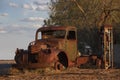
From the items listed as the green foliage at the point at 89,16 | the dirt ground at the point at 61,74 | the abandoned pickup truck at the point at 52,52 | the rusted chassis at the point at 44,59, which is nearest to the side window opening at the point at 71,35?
the abandoned pickup truck at the point at 52,52

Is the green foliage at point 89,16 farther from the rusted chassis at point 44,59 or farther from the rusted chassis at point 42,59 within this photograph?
the rusted chassis at point 42,59

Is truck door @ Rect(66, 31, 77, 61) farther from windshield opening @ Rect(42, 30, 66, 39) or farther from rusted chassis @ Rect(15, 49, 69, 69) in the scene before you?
rusted chassis @ Rect(15, 49, 69, 69)

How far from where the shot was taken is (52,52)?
25078 millimetres

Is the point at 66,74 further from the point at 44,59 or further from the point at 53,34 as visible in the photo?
the point at 53,34

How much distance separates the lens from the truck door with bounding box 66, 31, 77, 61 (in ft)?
88.9

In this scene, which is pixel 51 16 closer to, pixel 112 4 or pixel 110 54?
pixel 112 4

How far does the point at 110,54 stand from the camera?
29750 mm

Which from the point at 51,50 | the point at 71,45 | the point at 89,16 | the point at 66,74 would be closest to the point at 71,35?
the point at 71,45

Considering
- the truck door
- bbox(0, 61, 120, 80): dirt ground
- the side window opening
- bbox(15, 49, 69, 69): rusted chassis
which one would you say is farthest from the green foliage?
bbox(0, 61, 120, 80): dirt ground

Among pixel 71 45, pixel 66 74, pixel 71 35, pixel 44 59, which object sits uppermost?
pixel 71 35

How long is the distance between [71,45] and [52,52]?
257cm

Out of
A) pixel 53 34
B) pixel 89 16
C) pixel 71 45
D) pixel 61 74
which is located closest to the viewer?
pixel 61 74

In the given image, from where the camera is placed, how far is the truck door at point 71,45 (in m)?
27.1

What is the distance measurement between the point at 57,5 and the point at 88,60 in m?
16.5
